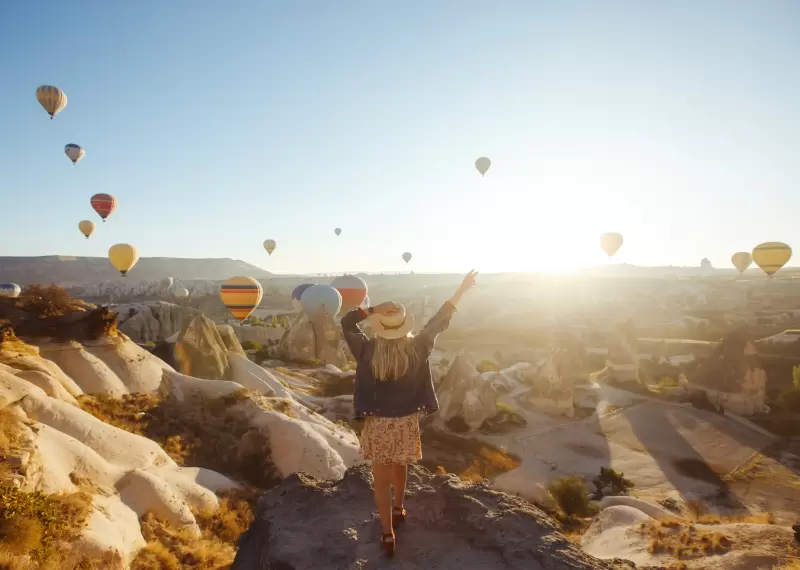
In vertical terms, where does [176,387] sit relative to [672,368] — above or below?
above

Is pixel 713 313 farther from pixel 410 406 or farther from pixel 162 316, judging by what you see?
pixel 410 406

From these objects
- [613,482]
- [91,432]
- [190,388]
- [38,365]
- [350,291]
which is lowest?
[613,482]

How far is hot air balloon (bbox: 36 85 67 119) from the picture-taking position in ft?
99.2

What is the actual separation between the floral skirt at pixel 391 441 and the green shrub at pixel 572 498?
1425cm

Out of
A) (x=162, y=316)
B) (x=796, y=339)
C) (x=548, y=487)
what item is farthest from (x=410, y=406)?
(x=162, y=316)

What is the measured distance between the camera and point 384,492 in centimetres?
466

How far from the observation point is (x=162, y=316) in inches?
2333

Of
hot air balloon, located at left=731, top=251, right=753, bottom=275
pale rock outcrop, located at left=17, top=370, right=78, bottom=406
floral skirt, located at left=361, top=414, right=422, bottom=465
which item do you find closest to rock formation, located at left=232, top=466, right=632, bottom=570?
floral skirt, located at left=361, top=414, right=422, bottom=465

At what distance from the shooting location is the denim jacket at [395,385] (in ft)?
15.2

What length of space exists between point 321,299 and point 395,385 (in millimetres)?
36867

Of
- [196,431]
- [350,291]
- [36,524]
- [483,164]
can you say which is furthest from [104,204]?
[36,524]

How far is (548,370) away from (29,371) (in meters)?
26.4

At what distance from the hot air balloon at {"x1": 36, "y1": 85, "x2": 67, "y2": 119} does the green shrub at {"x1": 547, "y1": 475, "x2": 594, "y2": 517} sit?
37.3m

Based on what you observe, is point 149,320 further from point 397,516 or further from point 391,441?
point 391,441
